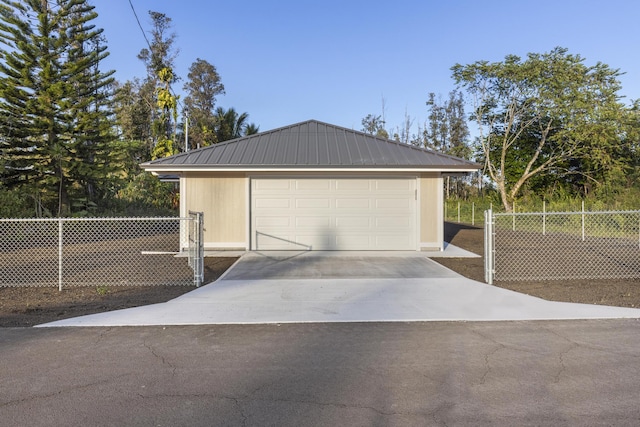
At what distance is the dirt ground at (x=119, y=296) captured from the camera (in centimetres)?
584

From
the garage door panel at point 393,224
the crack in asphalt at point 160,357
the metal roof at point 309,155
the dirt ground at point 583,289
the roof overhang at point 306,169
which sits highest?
the metal roof at point 309,155

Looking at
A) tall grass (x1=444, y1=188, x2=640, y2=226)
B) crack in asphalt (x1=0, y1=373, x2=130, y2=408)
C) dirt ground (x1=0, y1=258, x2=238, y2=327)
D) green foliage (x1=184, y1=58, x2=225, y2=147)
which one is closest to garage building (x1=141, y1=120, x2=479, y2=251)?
dirt ground (x1=0, y1=258, x2=238, y2=327)

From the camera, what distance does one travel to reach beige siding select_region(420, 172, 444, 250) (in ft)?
39.7

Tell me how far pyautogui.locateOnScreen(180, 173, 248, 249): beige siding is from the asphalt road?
6.96 meters

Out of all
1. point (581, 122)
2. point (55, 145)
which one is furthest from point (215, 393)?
point (581, 122)

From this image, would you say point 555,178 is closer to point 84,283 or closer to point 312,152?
point 312,152

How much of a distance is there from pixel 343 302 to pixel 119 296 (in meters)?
3.51

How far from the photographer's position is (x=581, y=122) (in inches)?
973

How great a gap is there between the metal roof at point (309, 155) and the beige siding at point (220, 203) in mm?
525

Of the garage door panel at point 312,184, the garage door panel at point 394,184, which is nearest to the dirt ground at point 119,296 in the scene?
the garage door panel at point 394,184

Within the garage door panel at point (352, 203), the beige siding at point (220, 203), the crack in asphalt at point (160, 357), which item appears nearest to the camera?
the crack in asphalt at point (160, 357)

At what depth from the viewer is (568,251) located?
1233cm

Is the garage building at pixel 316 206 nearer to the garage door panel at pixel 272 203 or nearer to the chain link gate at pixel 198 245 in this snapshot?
the garage door panel at pixel 272 203

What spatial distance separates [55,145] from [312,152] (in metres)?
12.6
